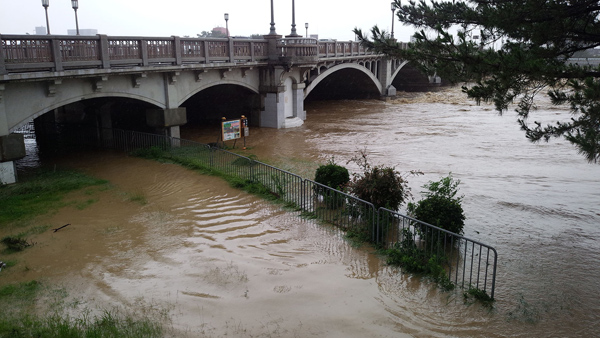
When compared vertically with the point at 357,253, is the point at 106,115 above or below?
above

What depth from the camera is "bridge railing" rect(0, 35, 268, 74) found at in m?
12.9

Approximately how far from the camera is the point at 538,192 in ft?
47.6

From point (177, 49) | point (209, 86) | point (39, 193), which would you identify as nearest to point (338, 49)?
point (209, 86)

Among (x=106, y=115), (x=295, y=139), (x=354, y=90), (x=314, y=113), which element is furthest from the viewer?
(x=354, y=90)

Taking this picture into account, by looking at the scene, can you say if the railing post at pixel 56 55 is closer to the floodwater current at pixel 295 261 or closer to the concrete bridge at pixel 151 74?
the concrete bridge at pixel 151 74

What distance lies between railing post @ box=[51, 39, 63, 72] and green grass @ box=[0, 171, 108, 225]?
3224 millimetres

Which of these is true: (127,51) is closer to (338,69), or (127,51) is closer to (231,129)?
(231,129)

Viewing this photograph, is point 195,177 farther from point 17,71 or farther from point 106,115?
point 106,115

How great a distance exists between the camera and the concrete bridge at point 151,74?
13.3 meters

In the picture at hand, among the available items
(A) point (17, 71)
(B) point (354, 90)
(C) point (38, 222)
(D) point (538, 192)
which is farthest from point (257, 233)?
(B) point (354, 90)

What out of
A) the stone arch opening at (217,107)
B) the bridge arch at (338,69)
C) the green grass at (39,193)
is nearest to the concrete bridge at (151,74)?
the bridge arch at (338,69)

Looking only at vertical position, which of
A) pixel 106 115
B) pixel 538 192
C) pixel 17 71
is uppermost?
pixel 17 71

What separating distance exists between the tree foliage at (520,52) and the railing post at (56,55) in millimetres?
8768

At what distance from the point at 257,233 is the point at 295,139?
13.4 m
